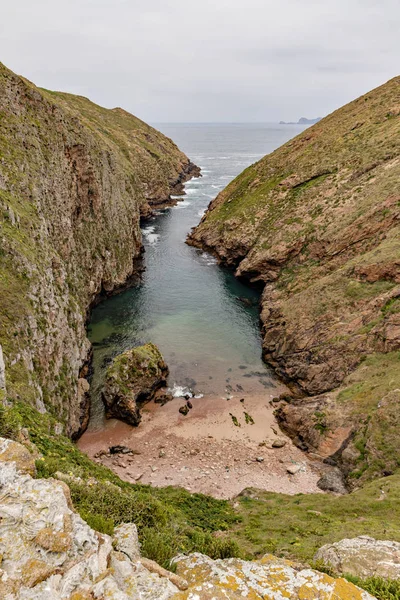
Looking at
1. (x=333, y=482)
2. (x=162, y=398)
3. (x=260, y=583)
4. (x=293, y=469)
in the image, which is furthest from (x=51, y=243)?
(x=260, y=583)

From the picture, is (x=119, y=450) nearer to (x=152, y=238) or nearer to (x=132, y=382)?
(x=132, y=382)

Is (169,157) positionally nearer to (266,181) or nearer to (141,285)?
(266,181)

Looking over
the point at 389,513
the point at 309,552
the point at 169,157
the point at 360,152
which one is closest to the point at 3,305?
the point at 309,552

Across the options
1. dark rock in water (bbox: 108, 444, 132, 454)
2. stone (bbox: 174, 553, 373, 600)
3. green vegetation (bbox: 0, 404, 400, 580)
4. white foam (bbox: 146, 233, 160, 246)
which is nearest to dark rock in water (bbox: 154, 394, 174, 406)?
dark rock in water (bbox: 108, 444, 132, 454)

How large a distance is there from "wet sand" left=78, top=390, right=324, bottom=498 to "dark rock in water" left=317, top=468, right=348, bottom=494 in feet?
2.35

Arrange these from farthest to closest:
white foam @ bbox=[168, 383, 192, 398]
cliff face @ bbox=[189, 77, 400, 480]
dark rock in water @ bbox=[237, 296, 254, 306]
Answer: dark rock in water @ bbox=[237, 296, 254, 306] < white foam @ bbox=[168, 383, 192, 398] < cliff face @ bbox=[189, 77, 400, 480]

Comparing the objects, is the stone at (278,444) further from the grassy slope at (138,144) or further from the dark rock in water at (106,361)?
the grassy slope at (138,144)

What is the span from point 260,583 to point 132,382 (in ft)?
104

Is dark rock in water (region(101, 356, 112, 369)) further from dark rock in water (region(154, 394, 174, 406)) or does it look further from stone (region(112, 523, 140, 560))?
stone (region(112, 523, 140, 560))

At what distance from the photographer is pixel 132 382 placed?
38562 millimetres

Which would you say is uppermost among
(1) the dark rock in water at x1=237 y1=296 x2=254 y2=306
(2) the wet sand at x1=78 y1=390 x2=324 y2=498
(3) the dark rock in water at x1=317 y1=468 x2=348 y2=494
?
(1) the dark rock in water at x1=237 y1=296 x2=254 y2=306

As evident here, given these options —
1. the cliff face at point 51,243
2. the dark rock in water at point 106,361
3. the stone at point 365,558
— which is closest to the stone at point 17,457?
the stone at point 365,558

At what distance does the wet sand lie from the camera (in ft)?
98.4

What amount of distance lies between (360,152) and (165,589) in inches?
3175
